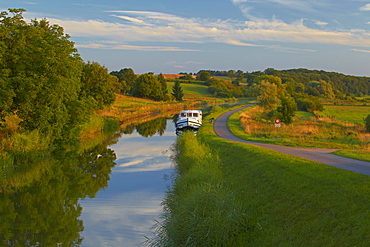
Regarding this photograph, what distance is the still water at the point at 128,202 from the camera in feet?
48.7

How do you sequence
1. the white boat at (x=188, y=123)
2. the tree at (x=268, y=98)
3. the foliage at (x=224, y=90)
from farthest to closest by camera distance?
the foliage at (x=224, y=90), the tree at (x=268, y=98), the white boat at (x=188, y=123)

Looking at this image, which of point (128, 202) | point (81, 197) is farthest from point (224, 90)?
point (128, 202)

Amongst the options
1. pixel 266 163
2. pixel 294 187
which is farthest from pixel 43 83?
pixel 294 187

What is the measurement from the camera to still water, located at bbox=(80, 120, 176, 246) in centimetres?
1485

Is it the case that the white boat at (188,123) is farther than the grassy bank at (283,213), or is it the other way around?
the white boat at (188,123)

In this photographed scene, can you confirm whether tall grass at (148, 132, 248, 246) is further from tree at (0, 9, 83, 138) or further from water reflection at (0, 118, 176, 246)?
tree at (0, 9, 83, 138)

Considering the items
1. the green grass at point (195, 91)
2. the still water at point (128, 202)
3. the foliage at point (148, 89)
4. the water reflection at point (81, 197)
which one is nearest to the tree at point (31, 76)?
the water reflection at point (81, 197)

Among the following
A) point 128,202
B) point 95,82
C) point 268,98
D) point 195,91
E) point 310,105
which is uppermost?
point 95,82

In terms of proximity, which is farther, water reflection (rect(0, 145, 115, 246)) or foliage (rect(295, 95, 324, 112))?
foliage (rect(295, 95, 324, 112))

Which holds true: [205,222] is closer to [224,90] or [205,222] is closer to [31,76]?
[31,76]

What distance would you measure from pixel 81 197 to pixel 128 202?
2.92m

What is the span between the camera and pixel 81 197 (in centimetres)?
2033

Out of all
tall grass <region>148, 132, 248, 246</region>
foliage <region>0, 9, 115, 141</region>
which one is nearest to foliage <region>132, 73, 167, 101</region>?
foliage <region>0, 9, 115, 141</region>

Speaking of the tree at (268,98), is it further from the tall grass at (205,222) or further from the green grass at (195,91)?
the green grass at (195,91)
